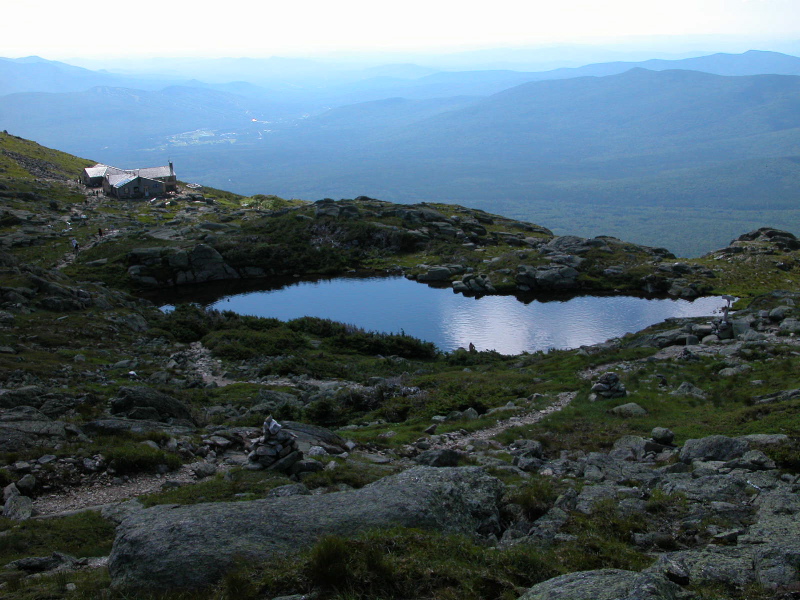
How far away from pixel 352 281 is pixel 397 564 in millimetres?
59874

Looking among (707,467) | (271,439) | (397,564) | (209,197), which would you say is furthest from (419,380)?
(209,197)

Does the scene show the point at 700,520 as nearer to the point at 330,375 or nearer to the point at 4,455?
the point at 4,455

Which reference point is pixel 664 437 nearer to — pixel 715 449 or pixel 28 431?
pixel 715 449

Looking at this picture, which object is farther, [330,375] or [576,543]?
[330,375]

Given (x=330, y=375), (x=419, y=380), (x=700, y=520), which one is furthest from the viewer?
(x=330, y=375)

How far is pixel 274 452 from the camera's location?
1605 cm

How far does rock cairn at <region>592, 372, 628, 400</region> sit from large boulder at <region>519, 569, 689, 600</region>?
16.3 m

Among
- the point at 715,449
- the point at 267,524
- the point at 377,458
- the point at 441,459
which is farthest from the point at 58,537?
the point at 715,449

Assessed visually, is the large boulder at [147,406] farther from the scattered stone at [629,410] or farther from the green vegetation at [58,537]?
the scattered stone at [629,410]

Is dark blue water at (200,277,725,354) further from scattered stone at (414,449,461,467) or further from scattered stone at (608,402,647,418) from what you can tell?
scattered stone at (414,449,461,467)

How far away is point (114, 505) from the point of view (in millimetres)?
13805

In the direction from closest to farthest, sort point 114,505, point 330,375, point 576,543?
point 576,543, point 114,505, point 330,375

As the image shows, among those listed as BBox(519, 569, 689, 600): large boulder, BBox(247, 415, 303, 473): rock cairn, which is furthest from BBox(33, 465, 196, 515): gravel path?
BBox(519, 569, 689, 600): large boulder

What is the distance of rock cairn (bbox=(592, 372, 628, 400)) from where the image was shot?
2383cm
